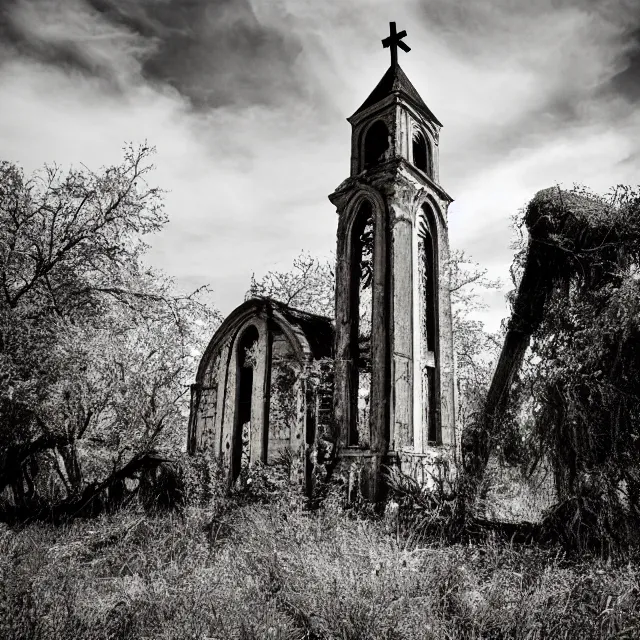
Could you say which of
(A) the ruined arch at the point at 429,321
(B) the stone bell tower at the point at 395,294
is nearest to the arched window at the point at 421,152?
(B) the stone bell tower at the point at 395,294

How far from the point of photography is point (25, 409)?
413 inches

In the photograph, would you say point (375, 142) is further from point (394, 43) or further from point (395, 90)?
point (394, 43)

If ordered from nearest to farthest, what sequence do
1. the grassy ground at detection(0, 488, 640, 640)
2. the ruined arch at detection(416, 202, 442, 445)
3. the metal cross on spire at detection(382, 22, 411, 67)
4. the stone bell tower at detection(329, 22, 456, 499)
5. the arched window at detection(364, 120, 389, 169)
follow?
the grassy ground at detection(0, 488, 640, 640) < the stone bell tower at detection(329, 22, 456, 499) < the ruined arch at detection(416, 202, 442, 445) < the arched window at detection(364, 120, 389, 169) < the metal cross on spire at detection(382, 22, 411, 67)

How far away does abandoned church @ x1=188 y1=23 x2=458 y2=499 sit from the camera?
10320 millimetres

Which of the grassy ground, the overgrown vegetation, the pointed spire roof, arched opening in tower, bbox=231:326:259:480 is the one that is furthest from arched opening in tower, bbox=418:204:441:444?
arched opening in tower, bbox=231:326:259:480

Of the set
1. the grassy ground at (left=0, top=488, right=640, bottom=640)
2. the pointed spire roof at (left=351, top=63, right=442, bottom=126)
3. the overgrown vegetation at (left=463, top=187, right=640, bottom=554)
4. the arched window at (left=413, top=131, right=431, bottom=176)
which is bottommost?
the grassy ground at (left=0, top=488, right=640, bottom=640)

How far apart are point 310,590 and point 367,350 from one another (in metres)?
6.72

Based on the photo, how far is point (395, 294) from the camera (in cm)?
1075

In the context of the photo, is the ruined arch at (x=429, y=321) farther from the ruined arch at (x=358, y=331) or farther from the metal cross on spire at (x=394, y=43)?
the metal cross on spire at (x=394, y=43)

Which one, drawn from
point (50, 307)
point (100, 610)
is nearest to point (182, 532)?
point (100, 610)

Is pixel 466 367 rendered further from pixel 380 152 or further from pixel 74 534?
pixel 74 534

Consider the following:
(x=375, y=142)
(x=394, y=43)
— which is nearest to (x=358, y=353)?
(x=375, y=142)

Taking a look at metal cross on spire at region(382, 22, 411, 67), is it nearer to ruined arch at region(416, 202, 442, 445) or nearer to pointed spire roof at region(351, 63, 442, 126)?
pointed spire roof at region(351, 63, 442, 126)

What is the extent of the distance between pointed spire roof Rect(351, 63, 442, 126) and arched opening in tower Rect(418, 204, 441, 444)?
2666mm
